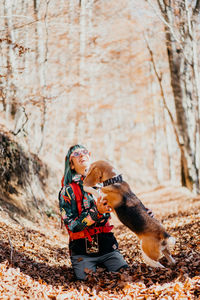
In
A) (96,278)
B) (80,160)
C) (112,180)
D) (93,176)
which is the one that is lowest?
(96,278)

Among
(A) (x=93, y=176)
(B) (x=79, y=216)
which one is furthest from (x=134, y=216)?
(B) (x=79, y=216)

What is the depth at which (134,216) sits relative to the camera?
3504mm

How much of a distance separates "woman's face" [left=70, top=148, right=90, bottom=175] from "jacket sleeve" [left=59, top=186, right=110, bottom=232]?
308mm

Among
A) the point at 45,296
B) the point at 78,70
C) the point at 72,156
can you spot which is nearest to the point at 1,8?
the point at 72,156

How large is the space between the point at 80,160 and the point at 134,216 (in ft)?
3.75

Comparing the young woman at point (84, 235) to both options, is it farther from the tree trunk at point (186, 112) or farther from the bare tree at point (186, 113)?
the tree trunk at point (186, 112)

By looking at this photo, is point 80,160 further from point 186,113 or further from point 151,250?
point 186,113

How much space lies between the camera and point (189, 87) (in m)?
13.0

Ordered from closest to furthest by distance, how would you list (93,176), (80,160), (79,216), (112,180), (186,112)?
(112,180)
(93,176)
(79,216)
(80,160)
(186,112)

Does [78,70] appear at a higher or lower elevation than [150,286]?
higher

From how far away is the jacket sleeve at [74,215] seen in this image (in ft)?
12.5

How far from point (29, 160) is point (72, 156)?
4.61 meters

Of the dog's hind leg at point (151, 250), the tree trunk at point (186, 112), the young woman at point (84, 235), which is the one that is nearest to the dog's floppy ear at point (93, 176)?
the young woman at point (84, 235)

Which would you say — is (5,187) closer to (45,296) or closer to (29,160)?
(29,160)
